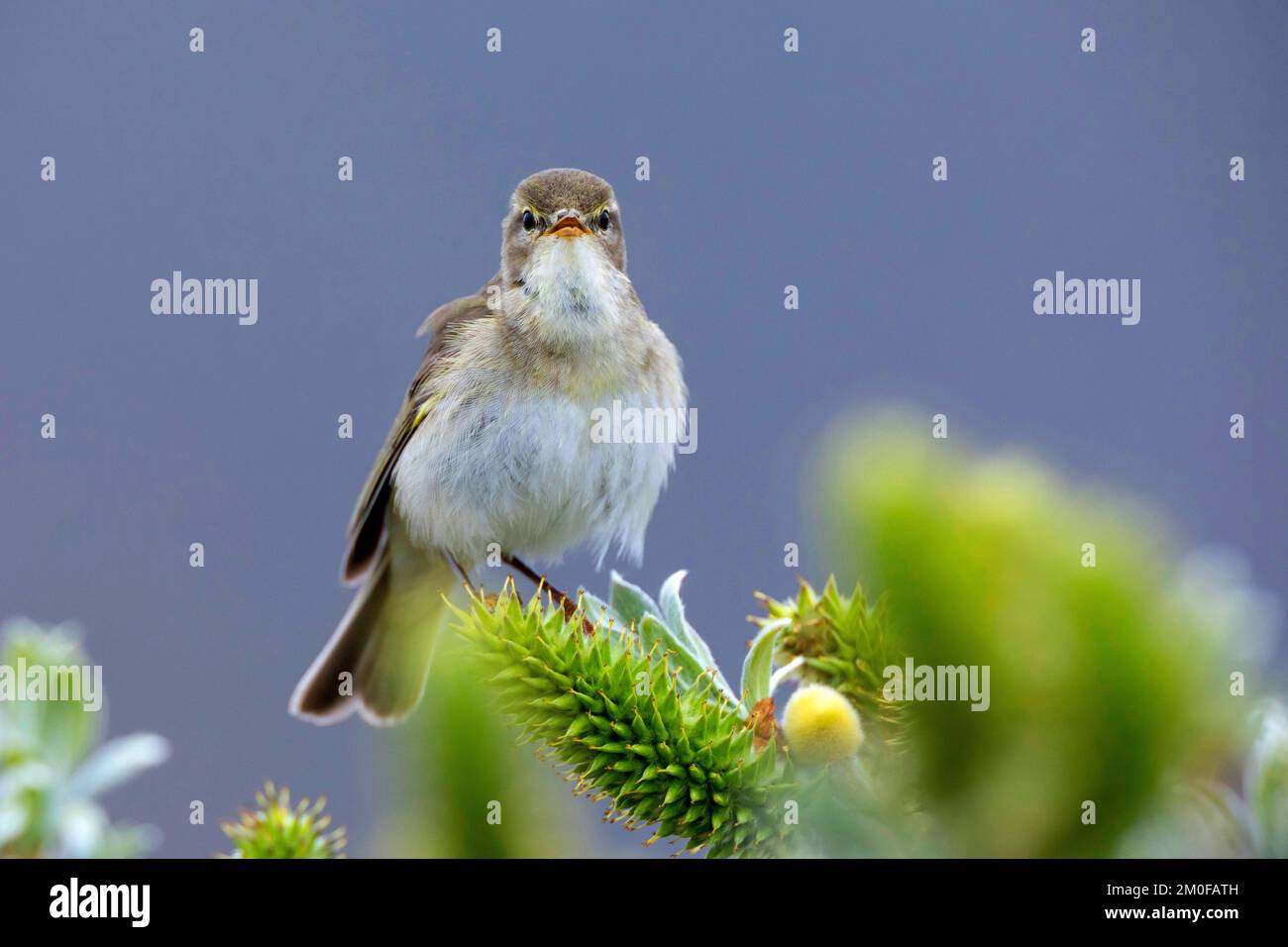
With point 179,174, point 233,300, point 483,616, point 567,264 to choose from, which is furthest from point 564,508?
point 179,174

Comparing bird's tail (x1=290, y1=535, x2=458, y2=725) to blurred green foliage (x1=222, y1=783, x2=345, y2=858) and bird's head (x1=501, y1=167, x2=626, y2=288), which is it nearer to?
bird's head (x1=501, y1=167, x2=626, y2=288)

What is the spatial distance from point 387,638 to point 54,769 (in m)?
3.36

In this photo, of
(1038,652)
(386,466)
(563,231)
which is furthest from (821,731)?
(386,466)

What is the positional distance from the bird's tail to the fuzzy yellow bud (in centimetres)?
341

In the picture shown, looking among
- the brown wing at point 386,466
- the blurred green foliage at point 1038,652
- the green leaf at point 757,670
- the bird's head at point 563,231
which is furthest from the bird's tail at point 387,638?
the blurred green foliage at point 1038,652

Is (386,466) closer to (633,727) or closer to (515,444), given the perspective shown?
(515,444)

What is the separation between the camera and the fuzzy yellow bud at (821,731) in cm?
116

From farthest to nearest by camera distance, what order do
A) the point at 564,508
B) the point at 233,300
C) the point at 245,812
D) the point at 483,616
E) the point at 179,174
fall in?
the point at 179,174 → the point at 233,300 → the point at 564,508 → the point at 483,616 → the point at 245,812

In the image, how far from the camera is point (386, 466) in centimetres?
455

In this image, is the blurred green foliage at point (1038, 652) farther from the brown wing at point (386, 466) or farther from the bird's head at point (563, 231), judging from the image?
the brown wing at point (386, 466)

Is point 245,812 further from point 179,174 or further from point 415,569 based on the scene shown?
point 179,174

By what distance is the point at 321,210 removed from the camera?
1230 centimetres

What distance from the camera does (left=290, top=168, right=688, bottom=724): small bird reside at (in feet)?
13.4

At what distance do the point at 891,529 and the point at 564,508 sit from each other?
329cm
